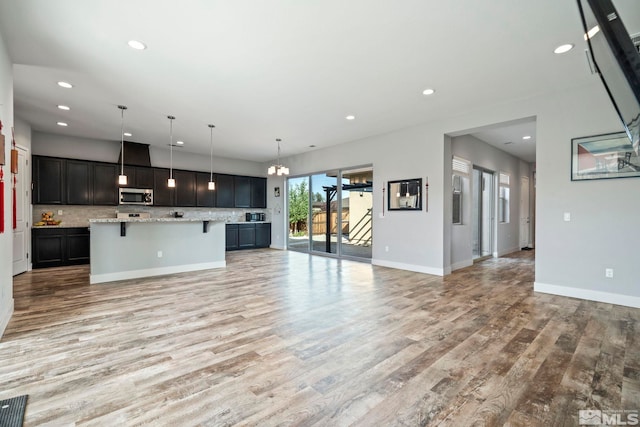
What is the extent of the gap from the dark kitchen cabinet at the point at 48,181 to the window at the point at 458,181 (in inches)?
340

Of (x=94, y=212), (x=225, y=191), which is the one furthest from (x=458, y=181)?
(x=94, y=212)

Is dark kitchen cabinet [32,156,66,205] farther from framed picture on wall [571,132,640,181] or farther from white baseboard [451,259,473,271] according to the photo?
framed picture on wall [571,132,640,181]

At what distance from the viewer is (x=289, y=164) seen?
905 centimetres

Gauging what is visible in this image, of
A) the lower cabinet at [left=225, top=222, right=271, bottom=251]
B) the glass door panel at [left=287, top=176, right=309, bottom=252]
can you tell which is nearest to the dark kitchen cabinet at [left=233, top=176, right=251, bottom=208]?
the lower cabinet at [left=225, top=222, right=271, bottom=251]

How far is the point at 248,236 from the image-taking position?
9.30 m

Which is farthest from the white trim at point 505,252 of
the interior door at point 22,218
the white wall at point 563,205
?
the interior door at point 22,218

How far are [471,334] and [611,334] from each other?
1.36 m

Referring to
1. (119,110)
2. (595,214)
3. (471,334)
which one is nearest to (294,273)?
(471,334)

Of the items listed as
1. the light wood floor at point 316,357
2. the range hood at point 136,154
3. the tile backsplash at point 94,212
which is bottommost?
the light wood floor at point 316,357

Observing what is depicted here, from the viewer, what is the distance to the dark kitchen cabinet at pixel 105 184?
696cm

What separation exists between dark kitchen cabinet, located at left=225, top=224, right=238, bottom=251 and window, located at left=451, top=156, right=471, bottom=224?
617cm

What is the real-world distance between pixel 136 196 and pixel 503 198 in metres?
9.84

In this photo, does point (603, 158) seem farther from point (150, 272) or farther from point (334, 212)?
point (150, 272)

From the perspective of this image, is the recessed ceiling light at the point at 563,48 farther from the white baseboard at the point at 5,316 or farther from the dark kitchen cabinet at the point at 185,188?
the dark kitchen cabinet at the point at 185,188
